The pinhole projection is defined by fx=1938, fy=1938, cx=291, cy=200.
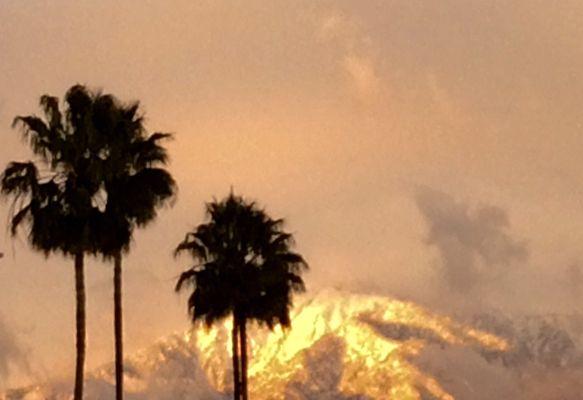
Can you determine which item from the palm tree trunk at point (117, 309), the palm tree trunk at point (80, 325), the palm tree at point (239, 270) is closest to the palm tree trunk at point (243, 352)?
the palm tree at point (239, 270)

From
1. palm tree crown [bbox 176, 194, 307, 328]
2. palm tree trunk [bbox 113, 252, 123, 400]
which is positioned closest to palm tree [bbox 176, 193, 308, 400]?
palm tree crown [bbox 176, 194, 307, 328]

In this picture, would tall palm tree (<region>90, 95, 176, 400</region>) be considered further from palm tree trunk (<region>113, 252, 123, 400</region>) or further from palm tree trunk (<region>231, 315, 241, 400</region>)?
palm tree trunk (<region>231, 315, 241, 400</region>)

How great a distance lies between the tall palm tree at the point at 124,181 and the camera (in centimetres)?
8025

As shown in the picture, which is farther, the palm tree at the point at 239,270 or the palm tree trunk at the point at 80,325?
the palm tree at the point at 239,270

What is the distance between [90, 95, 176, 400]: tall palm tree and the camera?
80.2 metres

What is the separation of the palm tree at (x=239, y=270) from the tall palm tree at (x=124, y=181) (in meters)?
21.1

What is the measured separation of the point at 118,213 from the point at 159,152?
5504 millimetres

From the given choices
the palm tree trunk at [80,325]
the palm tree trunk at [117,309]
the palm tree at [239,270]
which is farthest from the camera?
the palm tree at [239,270]

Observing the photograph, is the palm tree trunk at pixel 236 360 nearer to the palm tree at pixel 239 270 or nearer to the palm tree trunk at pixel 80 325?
the palm tree at pixel 239 270

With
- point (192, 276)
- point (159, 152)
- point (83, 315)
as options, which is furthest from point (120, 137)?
point (192, 276)

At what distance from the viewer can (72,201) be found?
260 feet

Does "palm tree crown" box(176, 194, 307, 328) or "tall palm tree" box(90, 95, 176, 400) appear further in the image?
"palm tree crown" box(176, 194, 307, 328)

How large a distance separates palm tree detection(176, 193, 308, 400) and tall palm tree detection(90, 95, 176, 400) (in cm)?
2106

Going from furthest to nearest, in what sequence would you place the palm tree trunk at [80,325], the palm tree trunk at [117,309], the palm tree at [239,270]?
the palm tree at [239,270] → the palm tree trunk at [117,309] → the palm tree trunk at [80,325]
